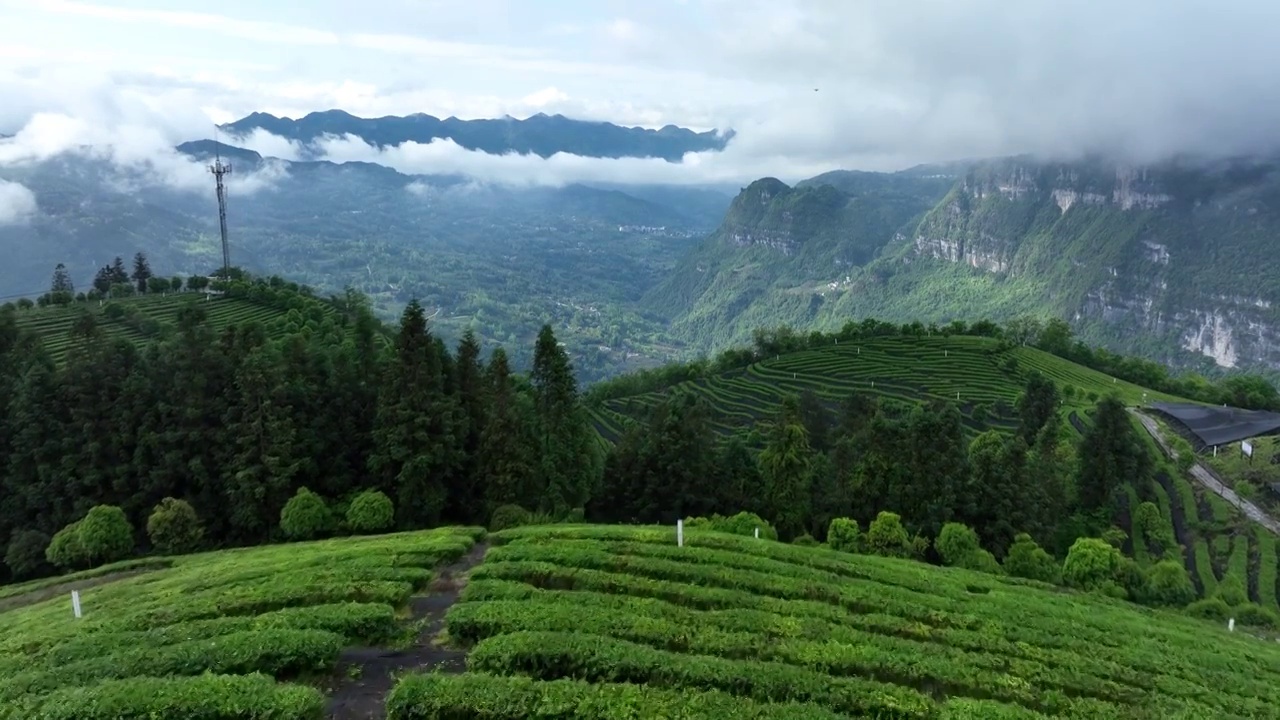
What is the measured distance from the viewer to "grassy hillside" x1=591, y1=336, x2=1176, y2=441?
332 ft

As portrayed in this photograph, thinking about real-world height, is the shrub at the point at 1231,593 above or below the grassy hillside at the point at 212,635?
below

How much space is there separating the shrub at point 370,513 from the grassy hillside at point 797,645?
13.3 meters

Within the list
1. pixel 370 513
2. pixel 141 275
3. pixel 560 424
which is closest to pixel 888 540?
pixel 560 424

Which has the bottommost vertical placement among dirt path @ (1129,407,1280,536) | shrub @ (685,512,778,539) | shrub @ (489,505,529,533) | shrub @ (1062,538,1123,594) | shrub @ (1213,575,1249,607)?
dirt path @ (1129,407,1280,536)

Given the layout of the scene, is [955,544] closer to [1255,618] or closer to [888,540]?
[888,540]

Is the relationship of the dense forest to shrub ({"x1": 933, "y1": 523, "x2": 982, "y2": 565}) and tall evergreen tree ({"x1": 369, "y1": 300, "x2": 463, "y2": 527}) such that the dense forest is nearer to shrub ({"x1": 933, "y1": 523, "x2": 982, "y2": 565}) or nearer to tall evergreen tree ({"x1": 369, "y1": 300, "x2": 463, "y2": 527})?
tall evergreen tree ({"x1": 369, "y1": 300, "x2": 463, "y2": 527})

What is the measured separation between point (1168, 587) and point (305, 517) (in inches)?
1783

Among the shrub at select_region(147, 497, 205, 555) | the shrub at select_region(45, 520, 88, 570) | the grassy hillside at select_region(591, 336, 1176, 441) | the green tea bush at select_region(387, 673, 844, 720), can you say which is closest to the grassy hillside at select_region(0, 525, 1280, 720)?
the green tea bush at select_region(387, 673, 844, 720)

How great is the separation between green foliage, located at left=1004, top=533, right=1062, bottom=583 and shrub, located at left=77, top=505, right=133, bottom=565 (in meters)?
45.4

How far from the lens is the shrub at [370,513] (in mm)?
36438

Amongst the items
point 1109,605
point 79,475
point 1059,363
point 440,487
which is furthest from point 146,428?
point 1059,363

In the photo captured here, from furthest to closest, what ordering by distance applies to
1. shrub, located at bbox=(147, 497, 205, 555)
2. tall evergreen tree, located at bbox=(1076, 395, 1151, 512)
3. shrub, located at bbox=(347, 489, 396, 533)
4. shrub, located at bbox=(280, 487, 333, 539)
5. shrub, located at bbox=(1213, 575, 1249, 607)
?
1. tall evergreen tree, located at bbox=(1076, 395, 1151, 512)
2. shrub, located at bbox=(1213, 575, 1249, 607)
3. shrub, located at bbox=(347, 489, 396, 533)
4. shrub, located at bbox=(280, 487, 333, 539)
5. shrub, located at bbox=(147, 497, 205, 555)

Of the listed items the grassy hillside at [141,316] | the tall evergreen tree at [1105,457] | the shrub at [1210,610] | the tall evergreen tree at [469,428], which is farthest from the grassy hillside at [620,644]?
the grassy hillside at [141,316]

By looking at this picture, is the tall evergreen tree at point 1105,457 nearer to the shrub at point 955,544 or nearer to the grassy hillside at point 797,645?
the shrub at point 955,544
